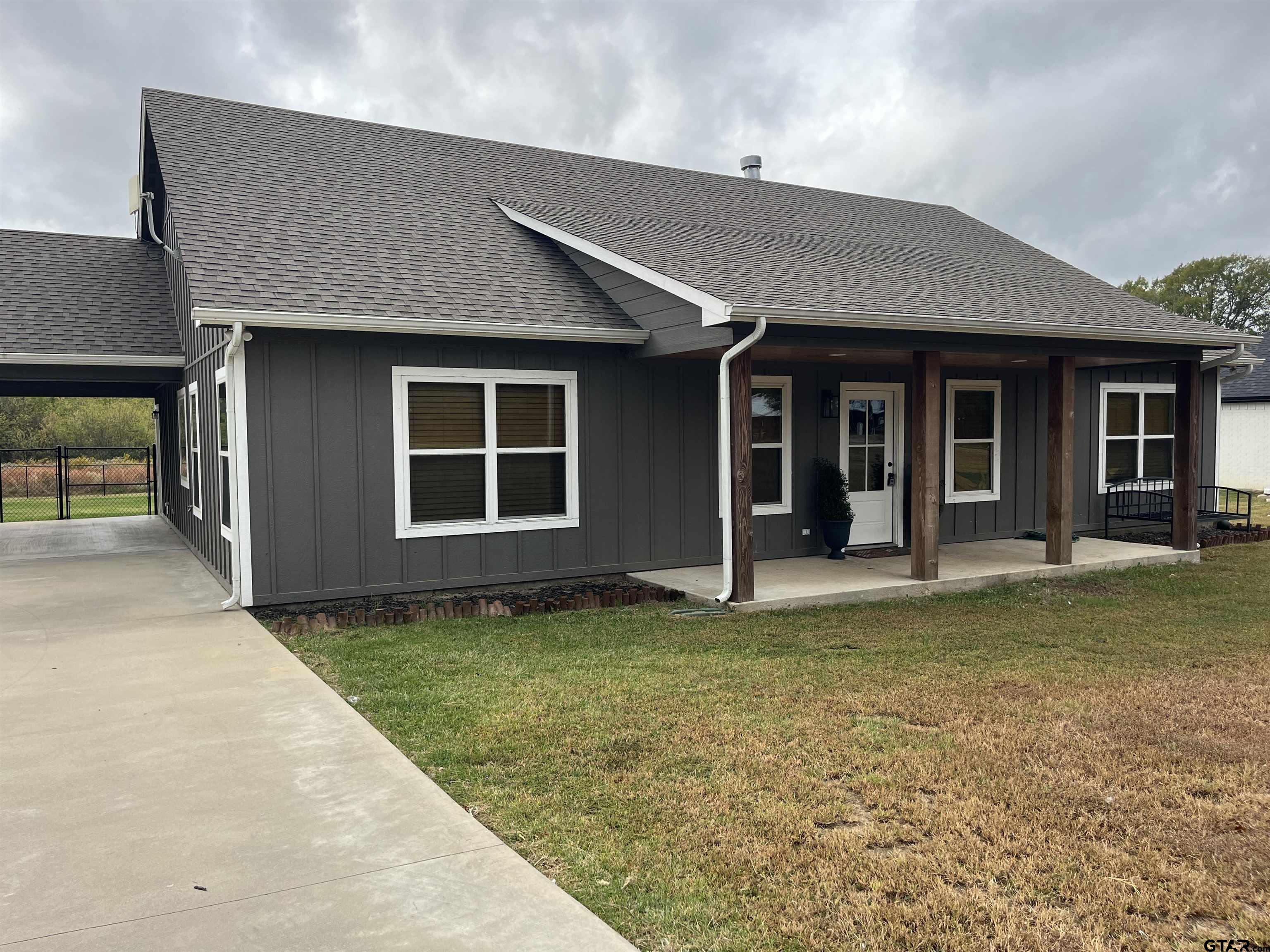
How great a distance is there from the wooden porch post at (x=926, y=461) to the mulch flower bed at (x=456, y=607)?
2391 mm

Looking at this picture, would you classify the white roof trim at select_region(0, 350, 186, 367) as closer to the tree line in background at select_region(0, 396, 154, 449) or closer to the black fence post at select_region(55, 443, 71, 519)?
the black fence post at select_region(55, 443, 71, 519)

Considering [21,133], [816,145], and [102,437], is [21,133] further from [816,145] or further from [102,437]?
[816,145]

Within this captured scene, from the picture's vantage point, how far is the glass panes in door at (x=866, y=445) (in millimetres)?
10391

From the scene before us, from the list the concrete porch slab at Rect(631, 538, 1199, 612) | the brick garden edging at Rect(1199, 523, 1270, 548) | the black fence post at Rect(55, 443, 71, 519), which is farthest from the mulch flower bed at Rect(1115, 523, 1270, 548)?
the black fence post at Rect(55, 443, 71, 519)

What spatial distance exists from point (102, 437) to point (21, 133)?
627 inches

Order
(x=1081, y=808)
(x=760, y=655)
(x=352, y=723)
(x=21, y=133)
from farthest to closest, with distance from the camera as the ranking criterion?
(x=21, y=133) → (x=760, y=655) → (x=352, y=723) → (x=1081, y=808)

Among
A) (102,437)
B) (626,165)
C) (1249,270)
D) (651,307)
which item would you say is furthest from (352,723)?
(1249,270)

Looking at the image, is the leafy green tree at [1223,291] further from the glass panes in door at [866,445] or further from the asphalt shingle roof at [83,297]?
the asphalt shingle roof at [83,297]

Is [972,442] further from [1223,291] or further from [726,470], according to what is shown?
[1223,291]

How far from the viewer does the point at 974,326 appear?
8086 mm

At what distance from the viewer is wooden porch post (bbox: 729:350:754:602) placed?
24.7 ft

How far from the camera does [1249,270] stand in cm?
4669

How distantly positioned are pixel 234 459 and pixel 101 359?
4.31 m

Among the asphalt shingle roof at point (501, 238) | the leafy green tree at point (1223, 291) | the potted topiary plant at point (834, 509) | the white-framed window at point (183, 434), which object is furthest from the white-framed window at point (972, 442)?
the leafy green tree at point (1223, 291)
